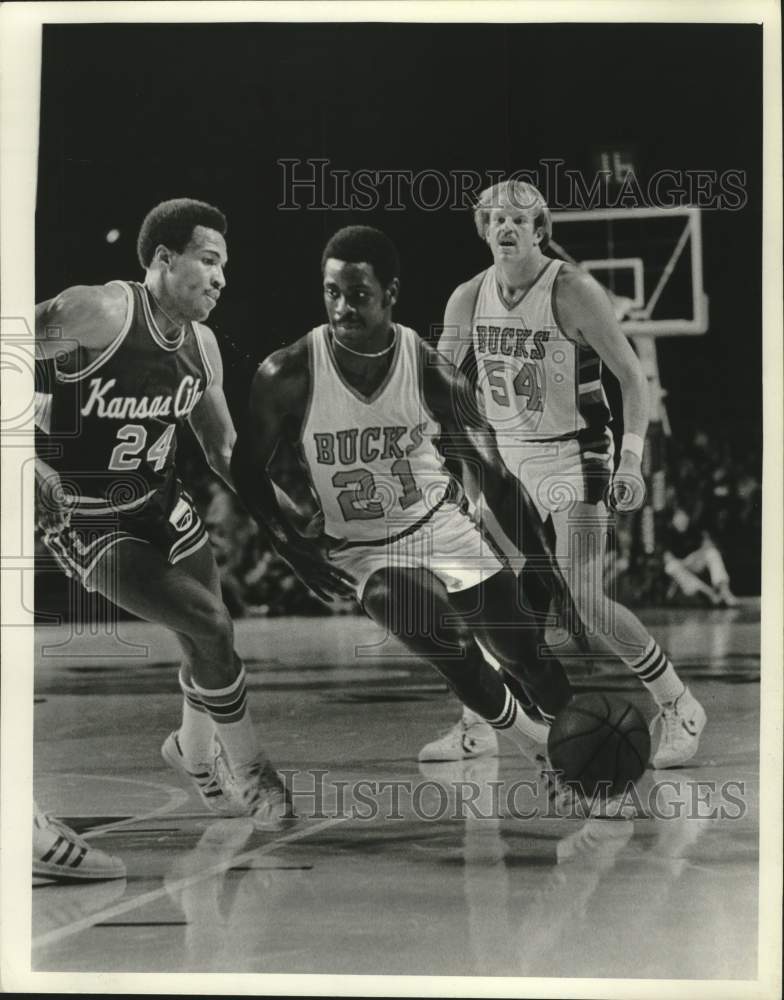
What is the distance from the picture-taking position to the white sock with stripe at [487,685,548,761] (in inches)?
148

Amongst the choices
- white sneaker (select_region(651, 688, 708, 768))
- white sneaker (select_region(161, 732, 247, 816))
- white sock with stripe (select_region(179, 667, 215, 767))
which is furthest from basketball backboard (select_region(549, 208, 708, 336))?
white sneaker (select_region(161, 732, 247, 816))

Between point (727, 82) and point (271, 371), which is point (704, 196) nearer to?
point (727, 82)

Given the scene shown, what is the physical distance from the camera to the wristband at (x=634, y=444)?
148 inches

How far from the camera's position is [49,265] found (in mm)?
3764

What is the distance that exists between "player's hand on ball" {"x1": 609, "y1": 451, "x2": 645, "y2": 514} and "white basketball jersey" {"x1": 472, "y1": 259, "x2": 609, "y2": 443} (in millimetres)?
158

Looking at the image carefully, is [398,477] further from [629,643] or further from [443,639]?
[629,643]

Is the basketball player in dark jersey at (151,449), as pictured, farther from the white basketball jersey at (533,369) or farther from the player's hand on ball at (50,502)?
the white basketball jersey at (533,369)

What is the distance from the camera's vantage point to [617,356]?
377 cm

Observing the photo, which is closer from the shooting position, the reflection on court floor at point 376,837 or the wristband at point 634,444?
the reflection on court floor at point 376,837

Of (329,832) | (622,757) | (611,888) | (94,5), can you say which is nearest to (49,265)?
(94,5)

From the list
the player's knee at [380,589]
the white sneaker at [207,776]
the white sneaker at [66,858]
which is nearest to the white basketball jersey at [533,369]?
the player's knee at [380,589]

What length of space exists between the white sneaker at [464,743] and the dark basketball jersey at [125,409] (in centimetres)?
120

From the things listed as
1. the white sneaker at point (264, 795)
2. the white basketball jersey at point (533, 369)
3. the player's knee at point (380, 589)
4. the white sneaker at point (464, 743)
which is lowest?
the white sneaker at point (264, 795)

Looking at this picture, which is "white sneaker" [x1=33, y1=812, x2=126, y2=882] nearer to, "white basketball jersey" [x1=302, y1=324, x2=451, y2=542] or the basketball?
"white basketball jersey" [x1=302, y1=324, x2=451, y2=542]
